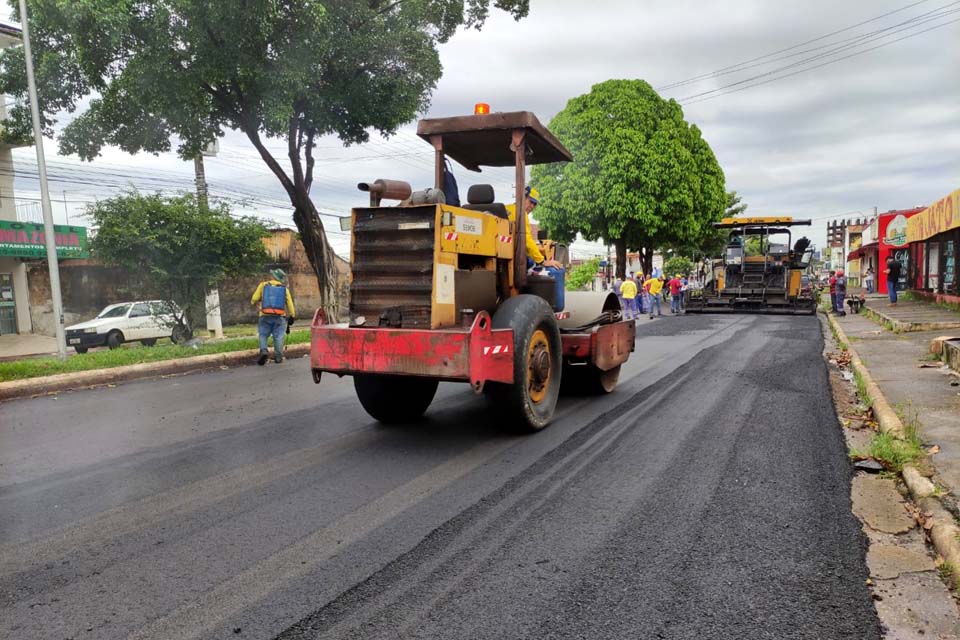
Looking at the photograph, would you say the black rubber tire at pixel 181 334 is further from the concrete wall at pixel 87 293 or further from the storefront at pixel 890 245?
the storefront at pixel 890 245

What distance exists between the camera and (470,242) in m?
5.56

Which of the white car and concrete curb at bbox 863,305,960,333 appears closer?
concrete curb at bbox 863,305,960,333

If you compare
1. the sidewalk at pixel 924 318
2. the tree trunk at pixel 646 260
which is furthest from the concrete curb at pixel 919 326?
the tree trunk at pixel 646 260

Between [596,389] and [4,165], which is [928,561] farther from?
[4,165]

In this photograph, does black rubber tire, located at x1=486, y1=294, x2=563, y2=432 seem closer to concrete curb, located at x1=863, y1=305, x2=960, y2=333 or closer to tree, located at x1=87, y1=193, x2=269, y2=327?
tree, located at x1=87, y1=193, x2=269, y2=327

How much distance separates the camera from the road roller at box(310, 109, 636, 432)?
511 cm

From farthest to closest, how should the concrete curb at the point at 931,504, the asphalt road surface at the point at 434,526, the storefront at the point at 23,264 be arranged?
the storefront at the point at 23,264 < the concrete curb at the point at 931,504 < the asphalt road surface at the point at 434,526

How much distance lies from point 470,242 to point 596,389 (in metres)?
2.89

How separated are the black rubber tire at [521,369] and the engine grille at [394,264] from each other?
68 cm

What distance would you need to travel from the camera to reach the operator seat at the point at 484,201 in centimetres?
618

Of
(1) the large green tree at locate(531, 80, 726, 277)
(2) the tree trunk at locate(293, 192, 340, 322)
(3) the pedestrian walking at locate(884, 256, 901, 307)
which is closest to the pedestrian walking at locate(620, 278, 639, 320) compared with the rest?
(1) the large green tree at locate(531, 80, 726, 277)

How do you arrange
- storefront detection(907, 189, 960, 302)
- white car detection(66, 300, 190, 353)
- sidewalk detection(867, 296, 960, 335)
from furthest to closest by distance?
white car detection(66, 300, 190, 353)
storefront detection(907, 189, 960, 302)
sidewalk detection(867, 296, 960, 335)

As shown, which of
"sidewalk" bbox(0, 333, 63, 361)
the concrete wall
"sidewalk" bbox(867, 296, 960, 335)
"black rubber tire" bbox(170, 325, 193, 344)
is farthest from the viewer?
the concrete wall

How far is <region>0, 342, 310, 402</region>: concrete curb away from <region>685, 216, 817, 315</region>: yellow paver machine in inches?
617
